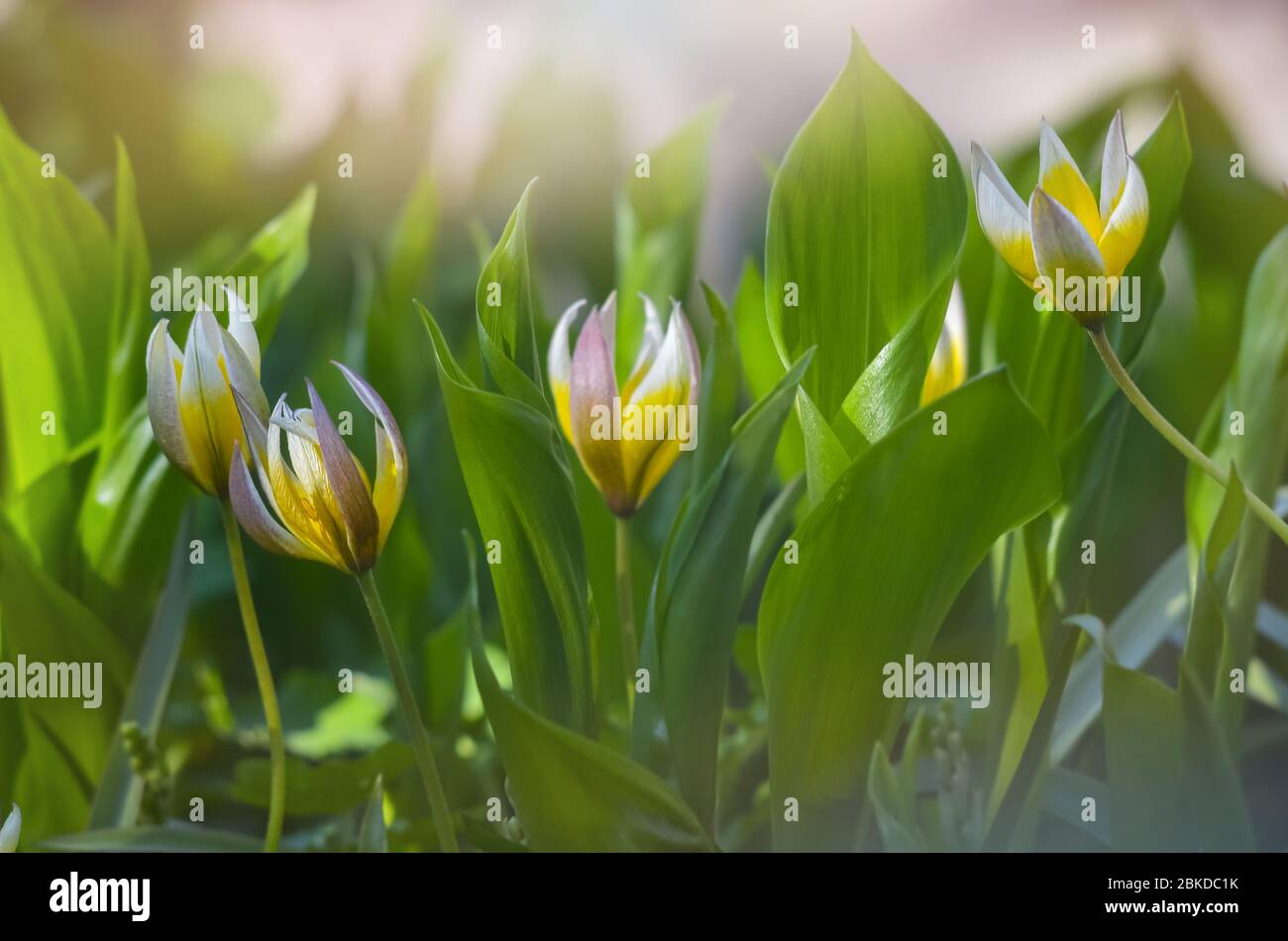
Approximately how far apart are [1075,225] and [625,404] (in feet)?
0.77

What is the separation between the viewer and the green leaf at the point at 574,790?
0.52 meters

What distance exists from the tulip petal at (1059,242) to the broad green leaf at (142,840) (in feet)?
1.80

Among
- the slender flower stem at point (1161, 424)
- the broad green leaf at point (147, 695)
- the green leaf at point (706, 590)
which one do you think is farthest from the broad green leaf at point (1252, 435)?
the broad green leaf at point (147, 695)

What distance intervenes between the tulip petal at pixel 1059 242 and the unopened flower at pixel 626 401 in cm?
18

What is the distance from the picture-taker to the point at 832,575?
1.72 feet

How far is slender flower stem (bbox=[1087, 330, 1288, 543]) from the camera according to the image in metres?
0.52

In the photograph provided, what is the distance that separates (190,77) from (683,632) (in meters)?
0.47

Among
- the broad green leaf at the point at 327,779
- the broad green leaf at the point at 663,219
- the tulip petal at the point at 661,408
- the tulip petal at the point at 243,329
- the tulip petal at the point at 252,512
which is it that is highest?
the broad green leaf at the point at 663,219

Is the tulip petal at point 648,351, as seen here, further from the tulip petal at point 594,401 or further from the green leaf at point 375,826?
the green leaf at point 375,826

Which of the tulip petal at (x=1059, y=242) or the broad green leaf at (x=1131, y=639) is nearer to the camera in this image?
the tulip petal at (x=1059, y=242)

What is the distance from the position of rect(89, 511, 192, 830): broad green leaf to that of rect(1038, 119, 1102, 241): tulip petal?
53 centimetres

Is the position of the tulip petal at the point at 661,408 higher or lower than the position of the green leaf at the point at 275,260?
lower
